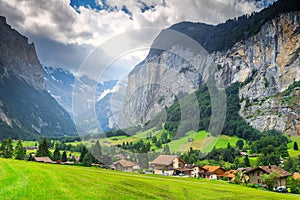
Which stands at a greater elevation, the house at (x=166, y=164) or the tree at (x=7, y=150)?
the tree at (x=7, y=150)

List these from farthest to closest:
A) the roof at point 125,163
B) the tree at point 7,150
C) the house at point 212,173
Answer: the house at point 212,173 < the tree at point 7,150 < the roof at point 125,163

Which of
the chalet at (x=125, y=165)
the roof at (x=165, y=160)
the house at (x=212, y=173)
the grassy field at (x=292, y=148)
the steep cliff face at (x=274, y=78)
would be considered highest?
the steep cliff face at (x=274, y=78)

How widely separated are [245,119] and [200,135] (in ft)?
134

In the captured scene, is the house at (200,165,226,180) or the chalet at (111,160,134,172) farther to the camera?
the house at (200,165,226,180)

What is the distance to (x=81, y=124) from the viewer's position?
100ft

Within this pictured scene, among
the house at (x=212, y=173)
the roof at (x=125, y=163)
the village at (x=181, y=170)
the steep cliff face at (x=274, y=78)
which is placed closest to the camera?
the roof at (x=125, y=163)

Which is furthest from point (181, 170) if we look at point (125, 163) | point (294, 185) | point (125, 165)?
point (294, 185)

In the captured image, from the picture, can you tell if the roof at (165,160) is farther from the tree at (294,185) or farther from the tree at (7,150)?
the tree at (7,150)

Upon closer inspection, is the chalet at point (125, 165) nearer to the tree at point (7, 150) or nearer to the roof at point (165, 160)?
the roof at point (165, 160)

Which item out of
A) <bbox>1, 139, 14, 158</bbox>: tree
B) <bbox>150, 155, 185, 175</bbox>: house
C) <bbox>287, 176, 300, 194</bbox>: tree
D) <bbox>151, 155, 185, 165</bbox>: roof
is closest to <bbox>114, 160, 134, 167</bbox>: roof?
<bbox>150, 155, 185, 175</bbox>: house

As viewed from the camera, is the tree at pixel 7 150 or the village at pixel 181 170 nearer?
the village at pixel 181 170

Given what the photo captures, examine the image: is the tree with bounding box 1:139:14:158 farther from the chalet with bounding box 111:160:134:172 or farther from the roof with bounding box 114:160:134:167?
the roof with bounding box 114:160:134:167

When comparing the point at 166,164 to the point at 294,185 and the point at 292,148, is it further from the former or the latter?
the point at 292,148

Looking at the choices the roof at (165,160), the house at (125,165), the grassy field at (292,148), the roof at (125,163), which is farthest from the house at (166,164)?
the grassy field at (292,148)
